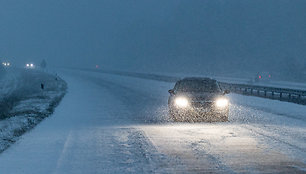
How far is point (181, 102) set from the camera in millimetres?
14773

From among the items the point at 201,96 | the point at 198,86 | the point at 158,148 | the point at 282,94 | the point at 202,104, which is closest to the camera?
the point at 158,148

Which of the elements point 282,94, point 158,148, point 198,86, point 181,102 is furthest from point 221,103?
point 282,94

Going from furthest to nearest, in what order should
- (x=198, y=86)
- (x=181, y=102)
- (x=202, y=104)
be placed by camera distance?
(x=198, y=86)
(x=181, y=102)
(x=202, y=104)

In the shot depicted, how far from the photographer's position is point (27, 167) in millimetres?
7840

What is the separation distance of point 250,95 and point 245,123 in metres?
18.1

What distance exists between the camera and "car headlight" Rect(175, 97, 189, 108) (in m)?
14.6

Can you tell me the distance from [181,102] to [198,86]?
5.24 ft

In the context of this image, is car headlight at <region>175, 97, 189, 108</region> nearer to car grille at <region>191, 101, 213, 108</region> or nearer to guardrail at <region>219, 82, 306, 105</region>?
car grille at <region>191, 101, 213, 108</region>

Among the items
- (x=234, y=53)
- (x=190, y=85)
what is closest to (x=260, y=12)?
Result: (x=234, y=53)

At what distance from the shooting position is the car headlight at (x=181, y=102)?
14.6m

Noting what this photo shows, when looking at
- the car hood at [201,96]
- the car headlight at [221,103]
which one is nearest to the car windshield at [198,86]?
the car hood at [201,96]

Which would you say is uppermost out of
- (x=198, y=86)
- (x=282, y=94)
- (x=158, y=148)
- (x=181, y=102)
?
(x=198, y=86)

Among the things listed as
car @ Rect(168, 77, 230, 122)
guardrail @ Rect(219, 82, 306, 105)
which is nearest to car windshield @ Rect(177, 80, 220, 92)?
car @ Rect(168, 77, 230, 122)

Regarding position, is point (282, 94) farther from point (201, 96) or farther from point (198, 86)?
point (201, 96)
